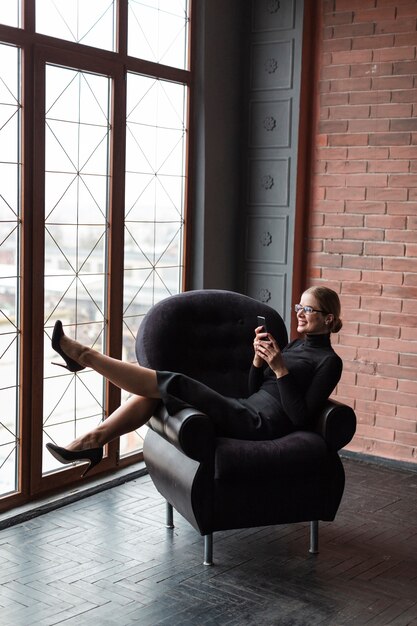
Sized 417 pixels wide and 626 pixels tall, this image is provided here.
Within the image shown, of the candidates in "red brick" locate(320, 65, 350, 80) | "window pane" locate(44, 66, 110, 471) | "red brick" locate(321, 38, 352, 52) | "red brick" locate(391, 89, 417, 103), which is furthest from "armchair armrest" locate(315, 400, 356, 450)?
"red brick" locate(321, 38, 352, 52)

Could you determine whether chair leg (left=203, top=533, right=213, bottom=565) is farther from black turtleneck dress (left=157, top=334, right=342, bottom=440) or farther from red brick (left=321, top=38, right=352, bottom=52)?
red brick (left=321, top=38, right=352, bottom=52)

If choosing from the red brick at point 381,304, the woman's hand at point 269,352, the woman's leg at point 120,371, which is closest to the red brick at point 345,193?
the red brick at point 381,304

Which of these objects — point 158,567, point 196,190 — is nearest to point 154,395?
point 158,567

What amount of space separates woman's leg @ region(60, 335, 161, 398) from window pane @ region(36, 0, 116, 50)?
162 centimetres

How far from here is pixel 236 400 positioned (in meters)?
3.98

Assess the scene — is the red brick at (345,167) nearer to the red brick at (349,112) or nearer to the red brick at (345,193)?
the red brick at (345,193)

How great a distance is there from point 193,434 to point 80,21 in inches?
89.3

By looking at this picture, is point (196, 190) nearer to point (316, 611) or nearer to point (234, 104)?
point (234, 104)

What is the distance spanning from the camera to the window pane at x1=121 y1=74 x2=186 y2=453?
492 cm

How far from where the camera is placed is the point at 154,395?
3826 millimetres

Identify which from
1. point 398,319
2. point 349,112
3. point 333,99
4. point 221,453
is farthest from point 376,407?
point 221,453

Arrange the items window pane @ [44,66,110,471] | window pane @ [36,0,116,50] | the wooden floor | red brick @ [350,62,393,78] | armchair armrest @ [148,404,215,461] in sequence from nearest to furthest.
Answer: the wooden floor < armchair armrest @ [148,404,215,461] < window pane @ [36,0,116,50] < window pane @ [44,66,110,471] < red brick @ [350,62,393,78]

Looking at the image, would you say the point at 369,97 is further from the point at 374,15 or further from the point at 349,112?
the point at 374,15

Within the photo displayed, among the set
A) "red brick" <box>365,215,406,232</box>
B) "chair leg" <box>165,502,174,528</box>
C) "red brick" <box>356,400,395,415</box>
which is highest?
"red brick" <box>365,215,406,232</box>
